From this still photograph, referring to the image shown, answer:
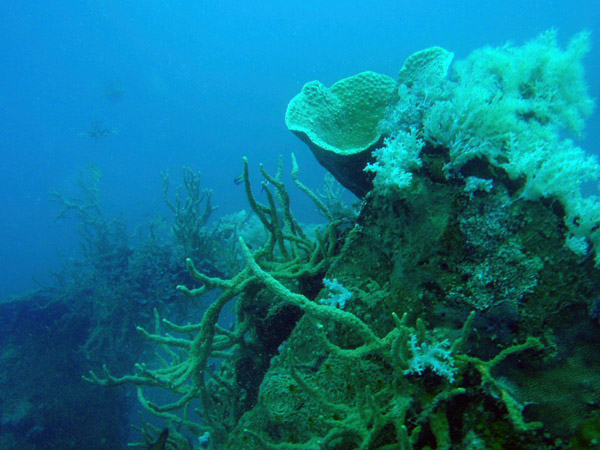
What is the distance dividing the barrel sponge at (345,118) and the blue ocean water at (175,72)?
196 feet

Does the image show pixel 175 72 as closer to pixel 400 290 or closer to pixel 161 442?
pixel 161 442

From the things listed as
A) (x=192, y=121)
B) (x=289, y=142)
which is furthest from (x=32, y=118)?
(x=289, y=142)

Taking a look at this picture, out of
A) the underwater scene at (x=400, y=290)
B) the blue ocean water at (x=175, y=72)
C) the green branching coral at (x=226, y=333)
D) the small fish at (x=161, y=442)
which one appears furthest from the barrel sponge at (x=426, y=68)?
the blue ocean water at (x=175, y=72)

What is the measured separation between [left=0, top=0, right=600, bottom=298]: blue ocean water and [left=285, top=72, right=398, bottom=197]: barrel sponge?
196 feet

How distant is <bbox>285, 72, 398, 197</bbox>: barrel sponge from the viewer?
2910 millimetres

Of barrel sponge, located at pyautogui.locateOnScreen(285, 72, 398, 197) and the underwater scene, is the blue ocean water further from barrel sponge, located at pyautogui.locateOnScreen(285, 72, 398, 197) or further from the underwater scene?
barrel sponge, located at pyautogui.locateOnScreen(285, 72, 398, 197)

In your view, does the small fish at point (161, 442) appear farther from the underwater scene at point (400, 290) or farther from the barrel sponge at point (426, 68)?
the barrel sponge at point (426, 68)

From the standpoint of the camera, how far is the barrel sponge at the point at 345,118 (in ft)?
9.55

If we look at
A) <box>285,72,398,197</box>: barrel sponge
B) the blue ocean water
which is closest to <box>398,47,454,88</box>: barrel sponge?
<box>285,72,398,197</box>: barrel sponge

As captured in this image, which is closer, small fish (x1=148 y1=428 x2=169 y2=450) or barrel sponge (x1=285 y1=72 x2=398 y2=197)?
barrel sponge (x1=285 y1=72 x2=398 y2=197)

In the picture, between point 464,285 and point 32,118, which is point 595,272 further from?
point 32,118

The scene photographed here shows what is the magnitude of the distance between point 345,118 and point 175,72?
395ft

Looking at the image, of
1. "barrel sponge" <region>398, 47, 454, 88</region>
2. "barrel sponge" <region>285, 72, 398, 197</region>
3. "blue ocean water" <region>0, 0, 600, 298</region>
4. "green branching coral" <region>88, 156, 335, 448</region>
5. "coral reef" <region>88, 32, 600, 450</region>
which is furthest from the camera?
"blue ocean water" <region>0, 0, 600, 298</region>

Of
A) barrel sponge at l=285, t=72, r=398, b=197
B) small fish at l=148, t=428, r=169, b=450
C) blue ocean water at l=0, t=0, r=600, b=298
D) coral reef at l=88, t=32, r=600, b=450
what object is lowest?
small fish at l=148, t=428, r=169, b=450
